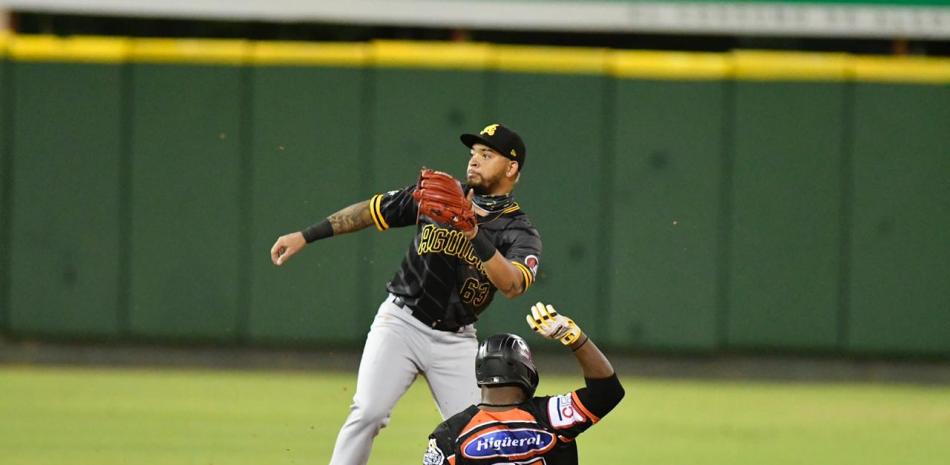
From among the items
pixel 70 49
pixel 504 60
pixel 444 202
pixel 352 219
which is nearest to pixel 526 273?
pixel 444 202

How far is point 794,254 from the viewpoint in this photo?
1410 centimetres

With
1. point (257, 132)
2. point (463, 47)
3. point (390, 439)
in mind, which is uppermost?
point (463, 47)

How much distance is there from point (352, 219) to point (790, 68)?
25.8 ft

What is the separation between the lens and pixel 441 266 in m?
7.07

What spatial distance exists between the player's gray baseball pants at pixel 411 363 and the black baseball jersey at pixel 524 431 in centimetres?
158

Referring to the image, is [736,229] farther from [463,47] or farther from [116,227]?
[116,227]

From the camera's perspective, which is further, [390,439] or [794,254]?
[794,254]

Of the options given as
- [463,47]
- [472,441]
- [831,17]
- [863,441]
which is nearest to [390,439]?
[863,441]

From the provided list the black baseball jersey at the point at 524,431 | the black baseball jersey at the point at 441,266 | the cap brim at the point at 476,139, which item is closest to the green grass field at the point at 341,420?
the black baseball jersey at the point at 441,266

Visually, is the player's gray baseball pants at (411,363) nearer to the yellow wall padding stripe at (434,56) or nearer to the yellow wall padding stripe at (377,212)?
the yellow wall padding stripe at (377,212)

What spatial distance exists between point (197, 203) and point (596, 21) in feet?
13.9

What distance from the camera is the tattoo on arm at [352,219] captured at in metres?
7.16

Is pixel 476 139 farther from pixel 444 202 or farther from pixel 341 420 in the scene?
pixel 341 420

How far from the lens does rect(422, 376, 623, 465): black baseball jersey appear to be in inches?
204
